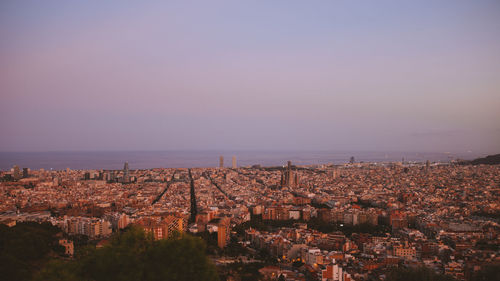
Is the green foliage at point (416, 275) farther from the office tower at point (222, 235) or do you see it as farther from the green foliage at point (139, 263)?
the office tower at point (222, 235)

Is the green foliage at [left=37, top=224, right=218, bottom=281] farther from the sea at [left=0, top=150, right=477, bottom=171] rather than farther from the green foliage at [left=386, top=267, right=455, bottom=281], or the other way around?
the sea at [left=0, top=150, right=477, bottom=171]

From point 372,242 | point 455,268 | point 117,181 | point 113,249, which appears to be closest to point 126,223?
point 372,242

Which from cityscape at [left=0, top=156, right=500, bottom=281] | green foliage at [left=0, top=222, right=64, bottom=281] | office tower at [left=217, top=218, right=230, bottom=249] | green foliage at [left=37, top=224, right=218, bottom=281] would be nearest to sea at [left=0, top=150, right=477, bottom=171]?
cityscape at [left=0, top=156, right=500, bottom=281]

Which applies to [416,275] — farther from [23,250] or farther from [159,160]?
[159,160]

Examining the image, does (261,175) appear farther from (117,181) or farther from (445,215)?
(445,215)

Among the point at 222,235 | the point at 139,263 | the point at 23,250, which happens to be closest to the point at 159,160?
the point at 222,235
